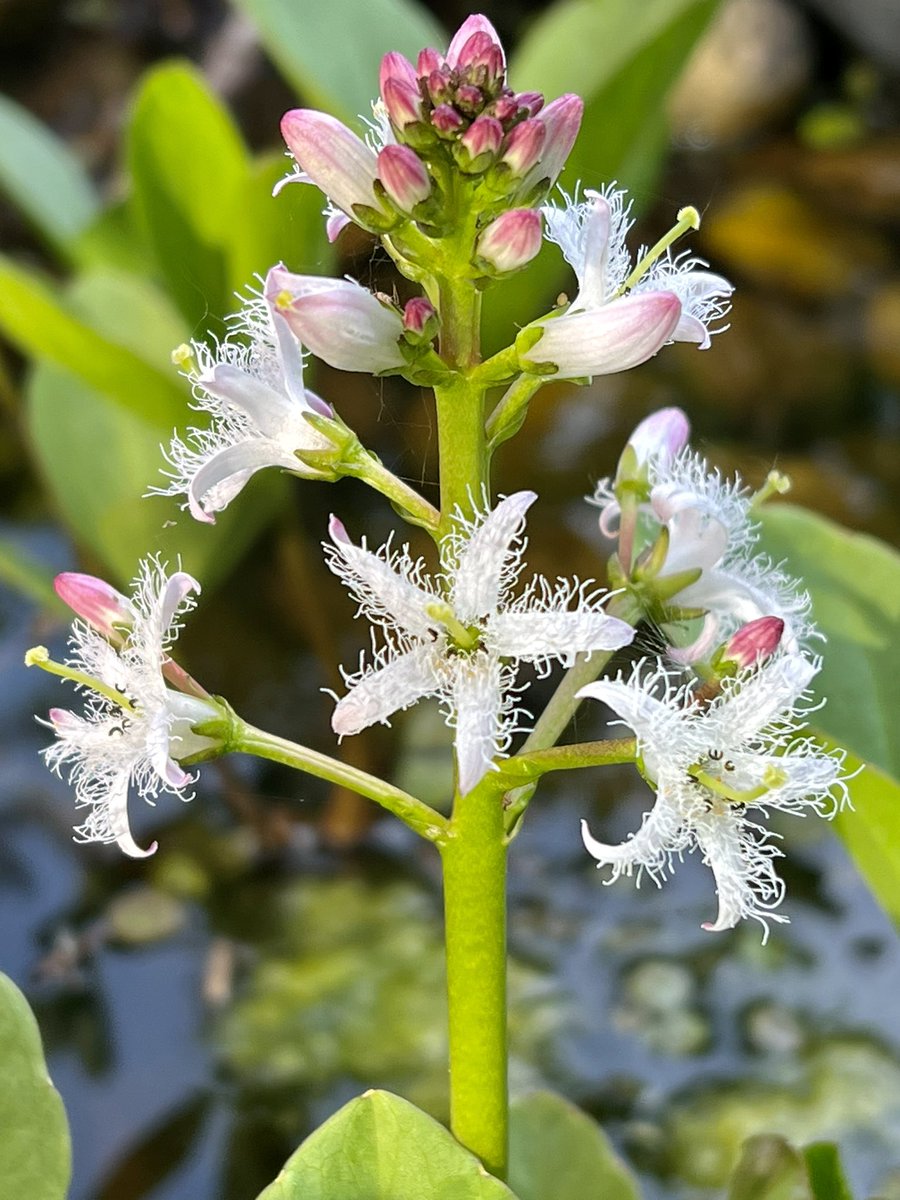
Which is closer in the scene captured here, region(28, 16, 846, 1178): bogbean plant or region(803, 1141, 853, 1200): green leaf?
region(28, 16, 846, 1178): bogbean plant

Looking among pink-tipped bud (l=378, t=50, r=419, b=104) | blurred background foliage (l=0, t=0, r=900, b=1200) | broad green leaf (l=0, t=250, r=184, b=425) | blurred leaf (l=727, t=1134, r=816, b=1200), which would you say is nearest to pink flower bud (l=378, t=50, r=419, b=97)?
pink-tipped bud (l=378, t=50, r=419, b=104)

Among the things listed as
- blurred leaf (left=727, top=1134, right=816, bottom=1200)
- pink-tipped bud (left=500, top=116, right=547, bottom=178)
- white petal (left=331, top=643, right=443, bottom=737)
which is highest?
pink-tipped bud (left=500, top=116, right=547, bottom=178)

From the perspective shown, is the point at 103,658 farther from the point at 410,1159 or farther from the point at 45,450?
the point at 45,450

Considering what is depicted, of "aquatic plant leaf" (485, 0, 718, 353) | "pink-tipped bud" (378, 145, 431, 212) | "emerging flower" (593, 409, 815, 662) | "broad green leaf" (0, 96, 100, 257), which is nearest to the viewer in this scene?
"pink-tipped bud" (378, 145, 431, 212)

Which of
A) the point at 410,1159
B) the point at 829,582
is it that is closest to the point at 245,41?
the point at 829,582

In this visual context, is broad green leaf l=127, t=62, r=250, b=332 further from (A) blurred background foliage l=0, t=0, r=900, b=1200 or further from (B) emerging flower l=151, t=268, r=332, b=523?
(B) emerging flower l=151, t=268, r=332, b=523

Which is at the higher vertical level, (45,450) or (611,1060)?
(45,450)
